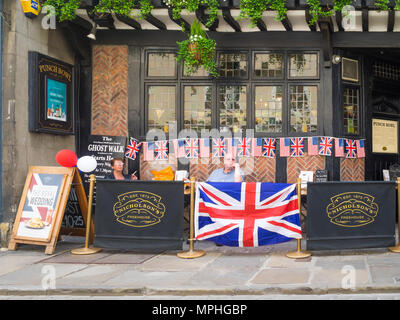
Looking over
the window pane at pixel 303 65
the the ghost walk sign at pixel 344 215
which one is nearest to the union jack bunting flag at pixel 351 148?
the window pane at pixel 303 65

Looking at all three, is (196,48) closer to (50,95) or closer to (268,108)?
(268,108)

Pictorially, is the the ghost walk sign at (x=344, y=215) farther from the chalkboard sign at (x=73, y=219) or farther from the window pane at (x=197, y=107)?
the chalkboard sign at (x=73, y=219)

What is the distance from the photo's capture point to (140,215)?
7473 millimetres

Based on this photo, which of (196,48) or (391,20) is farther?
(391,20)

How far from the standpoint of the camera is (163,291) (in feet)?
17.9

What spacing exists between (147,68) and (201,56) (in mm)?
1766

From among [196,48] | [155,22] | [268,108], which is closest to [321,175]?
[268,108]

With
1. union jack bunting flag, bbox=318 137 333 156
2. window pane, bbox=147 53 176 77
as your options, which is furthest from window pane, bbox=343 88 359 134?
window pane, bbox=147 53 176 77

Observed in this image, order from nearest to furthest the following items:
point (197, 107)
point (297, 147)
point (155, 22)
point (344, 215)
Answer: point (344, 215) → point (155, 22) → point (297, 147) → point (197, 107)

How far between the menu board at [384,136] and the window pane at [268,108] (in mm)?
2647

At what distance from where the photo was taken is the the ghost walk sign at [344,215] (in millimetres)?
7234

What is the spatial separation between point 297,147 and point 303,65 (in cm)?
191

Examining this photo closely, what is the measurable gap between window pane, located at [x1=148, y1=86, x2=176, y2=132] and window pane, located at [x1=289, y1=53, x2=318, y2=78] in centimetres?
281
